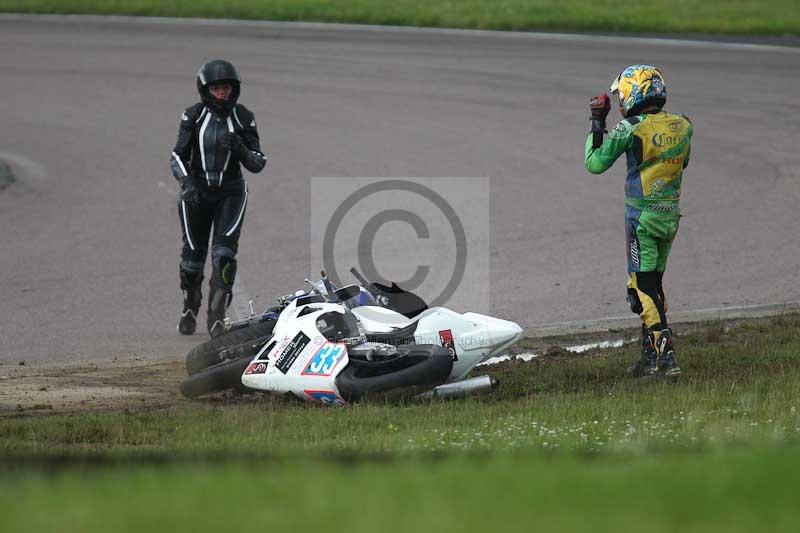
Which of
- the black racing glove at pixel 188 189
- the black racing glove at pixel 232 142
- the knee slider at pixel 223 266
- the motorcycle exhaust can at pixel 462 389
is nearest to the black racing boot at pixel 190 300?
the knee slider at pixel 223 266

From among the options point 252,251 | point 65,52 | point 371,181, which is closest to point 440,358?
point 252,251

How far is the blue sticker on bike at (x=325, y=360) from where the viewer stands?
827cm

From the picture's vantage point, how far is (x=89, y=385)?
9023 mm

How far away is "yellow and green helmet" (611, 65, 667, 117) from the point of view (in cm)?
859

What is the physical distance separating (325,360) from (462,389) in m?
0.91

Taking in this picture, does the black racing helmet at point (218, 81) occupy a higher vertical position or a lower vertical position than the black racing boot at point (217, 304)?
higher

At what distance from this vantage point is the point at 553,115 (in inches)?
726

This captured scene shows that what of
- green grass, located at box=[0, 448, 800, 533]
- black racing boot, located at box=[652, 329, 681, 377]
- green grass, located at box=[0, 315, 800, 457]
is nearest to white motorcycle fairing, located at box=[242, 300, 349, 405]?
green grass, located at box=[0, 315, 800, 457]

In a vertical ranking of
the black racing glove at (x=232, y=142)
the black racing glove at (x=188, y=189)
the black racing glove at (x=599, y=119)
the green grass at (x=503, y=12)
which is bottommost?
the black racing glove at (x=188, y=189)

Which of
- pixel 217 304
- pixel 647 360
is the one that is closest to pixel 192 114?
pixel 217 304

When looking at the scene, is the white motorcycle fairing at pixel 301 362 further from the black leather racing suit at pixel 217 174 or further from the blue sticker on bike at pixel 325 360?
the black leather racing suit at pixel 217 174

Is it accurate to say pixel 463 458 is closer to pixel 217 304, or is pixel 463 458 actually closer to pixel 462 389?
pixel 462 389

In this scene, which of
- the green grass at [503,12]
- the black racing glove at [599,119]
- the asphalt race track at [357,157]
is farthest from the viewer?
the green grass at [503,12]

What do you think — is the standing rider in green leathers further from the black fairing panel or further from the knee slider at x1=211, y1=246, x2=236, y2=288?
the knee slider at x1=211, y1=246, x2=236, y2=288
